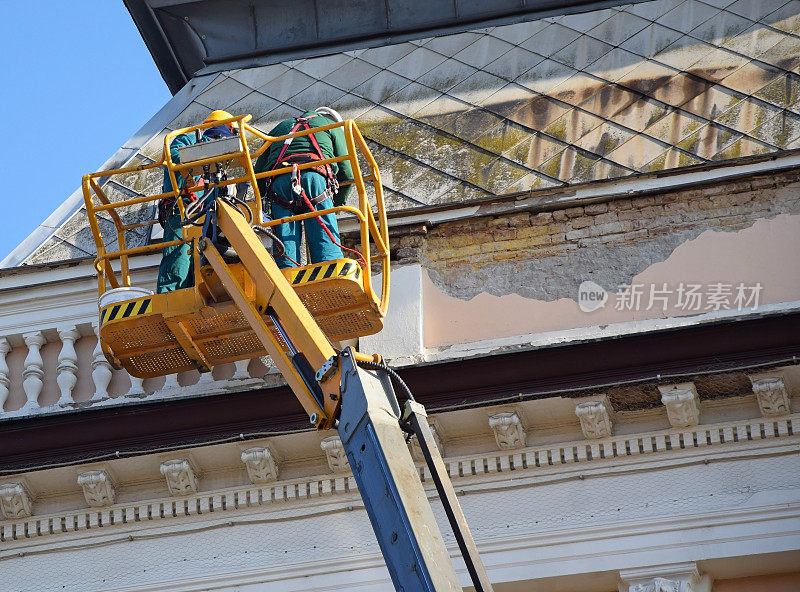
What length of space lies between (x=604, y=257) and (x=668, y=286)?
0.53 metres

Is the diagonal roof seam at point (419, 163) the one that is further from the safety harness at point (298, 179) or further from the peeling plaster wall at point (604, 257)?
the safety harness at point (298, 179)

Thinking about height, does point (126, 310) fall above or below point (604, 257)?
below

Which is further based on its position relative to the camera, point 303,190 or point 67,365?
point 67,365

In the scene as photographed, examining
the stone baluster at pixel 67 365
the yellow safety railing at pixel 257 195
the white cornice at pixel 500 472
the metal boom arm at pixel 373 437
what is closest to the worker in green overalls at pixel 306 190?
the yellow safety railing at pixel 257 195

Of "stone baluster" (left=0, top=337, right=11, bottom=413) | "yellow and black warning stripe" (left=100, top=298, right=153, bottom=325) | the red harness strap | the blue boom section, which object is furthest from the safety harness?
the blue boom section

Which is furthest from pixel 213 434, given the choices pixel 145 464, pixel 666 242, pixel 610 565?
pixel 666 242

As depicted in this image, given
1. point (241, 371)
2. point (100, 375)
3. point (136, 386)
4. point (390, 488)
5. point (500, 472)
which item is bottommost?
point (390, 488)

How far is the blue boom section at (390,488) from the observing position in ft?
20.7

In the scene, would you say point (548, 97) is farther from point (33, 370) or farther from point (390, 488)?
point (390, 488)

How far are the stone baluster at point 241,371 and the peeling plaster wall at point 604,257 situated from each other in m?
1.22

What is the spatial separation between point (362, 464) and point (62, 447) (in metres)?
3.63

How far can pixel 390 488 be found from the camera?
6.54m

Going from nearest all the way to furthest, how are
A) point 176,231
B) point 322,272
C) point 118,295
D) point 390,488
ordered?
point 390,488 → point 322,272 → point 118,295 → point 176,231

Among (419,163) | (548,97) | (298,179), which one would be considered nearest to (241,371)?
(298,179)
